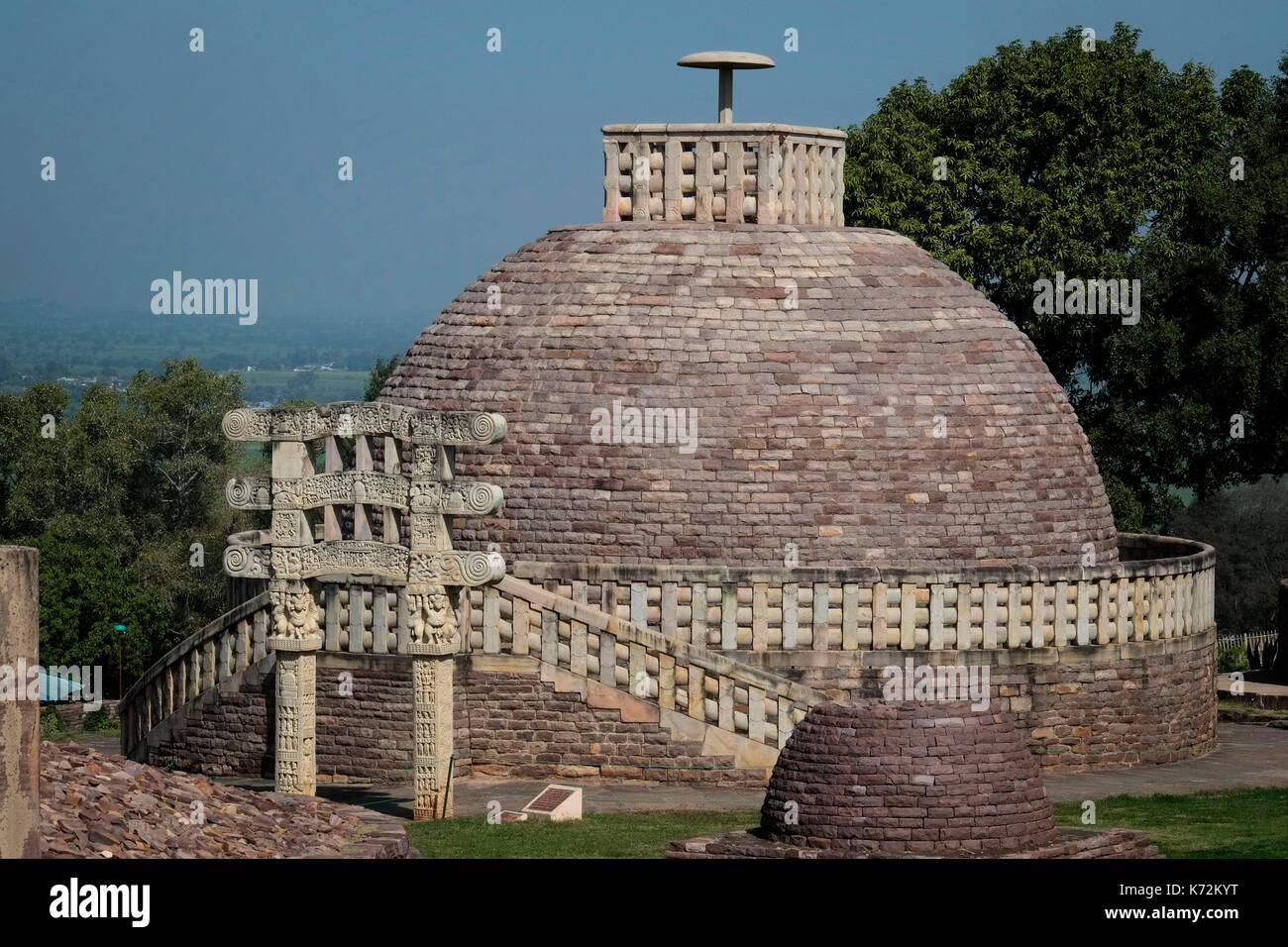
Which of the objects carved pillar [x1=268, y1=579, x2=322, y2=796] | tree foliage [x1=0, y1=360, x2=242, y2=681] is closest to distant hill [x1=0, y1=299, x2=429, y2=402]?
tree foliage [x1=0, y1=360, x2=242, y2=681]

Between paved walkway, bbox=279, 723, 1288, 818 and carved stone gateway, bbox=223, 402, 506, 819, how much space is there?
1.10m

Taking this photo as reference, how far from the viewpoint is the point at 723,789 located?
33062 mm

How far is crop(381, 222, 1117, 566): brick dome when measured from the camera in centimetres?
3509

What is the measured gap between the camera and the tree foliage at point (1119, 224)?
55.4 meters

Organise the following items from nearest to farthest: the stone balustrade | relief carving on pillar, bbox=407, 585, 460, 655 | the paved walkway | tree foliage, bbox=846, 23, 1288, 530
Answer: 1. relief carving on pillar, bbox=407, 585, 460, 655
2. the paved walkway
3. the stone balustrade
4. tree foliage, bbox=846, 23, 1288, 530

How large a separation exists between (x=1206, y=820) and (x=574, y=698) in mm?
7754

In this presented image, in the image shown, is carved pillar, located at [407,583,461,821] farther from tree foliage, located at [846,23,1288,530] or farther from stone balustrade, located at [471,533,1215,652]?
tree foliage, located at [846,23,1288,530]

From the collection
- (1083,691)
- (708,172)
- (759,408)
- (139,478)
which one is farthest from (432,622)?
(139,478)

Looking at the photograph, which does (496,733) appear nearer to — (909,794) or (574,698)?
(574,698)

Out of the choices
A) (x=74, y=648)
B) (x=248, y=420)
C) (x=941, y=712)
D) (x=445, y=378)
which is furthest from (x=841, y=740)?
(x=74, y=648)

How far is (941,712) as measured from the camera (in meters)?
25.7

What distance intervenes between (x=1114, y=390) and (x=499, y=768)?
26.3 metres

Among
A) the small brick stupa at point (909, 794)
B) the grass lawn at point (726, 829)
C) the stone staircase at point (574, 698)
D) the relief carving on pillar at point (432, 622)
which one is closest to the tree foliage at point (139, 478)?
the stone staircase at point (574, 698)
